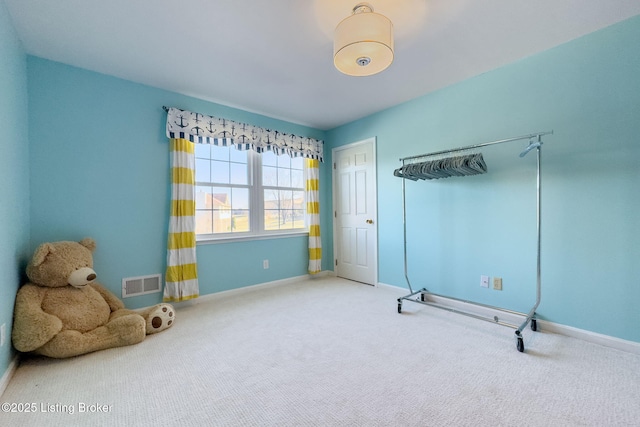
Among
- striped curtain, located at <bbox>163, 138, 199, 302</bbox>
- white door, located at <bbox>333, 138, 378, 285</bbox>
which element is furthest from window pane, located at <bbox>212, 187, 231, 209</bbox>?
white door, located at <bbox>333, 138, 378, 285</bbox>

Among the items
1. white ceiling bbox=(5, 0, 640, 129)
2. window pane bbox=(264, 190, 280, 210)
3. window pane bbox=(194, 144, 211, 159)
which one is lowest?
window pane bbox=(264, 190, 280, 210)

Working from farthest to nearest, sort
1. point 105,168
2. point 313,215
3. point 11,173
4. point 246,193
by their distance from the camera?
1. point 313,215
2. point 246,193
3. point 105,168
4. point 11,173

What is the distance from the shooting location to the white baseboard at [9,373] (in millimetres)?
1575

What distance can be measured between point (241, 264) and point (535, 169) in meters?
3.37

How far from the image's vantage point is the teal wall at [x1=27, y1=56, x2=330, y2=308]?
2328mm

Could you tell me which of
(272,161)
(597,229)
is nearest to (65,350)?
(272,161)

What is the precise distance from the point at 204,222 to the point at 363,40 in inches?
105

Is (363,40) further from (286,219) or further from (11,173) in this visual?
(286,219)

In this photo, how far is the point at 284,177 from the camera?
405 centimetres

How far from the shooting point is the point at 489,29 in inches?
78.8

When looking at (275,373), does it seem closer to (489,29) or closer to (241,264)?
(241,264)

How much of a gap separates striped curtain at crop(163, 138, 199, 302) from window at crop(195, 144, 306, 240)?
0.23 meters

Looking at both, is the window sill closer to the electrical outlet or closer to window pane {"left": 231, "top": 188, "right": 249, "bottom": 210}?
window pane {"left": 231, "top": 188, "right": 249, "bottom": 210}

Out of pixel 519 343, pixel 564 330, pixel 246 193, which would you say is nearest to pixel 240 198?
pixel 246 193
